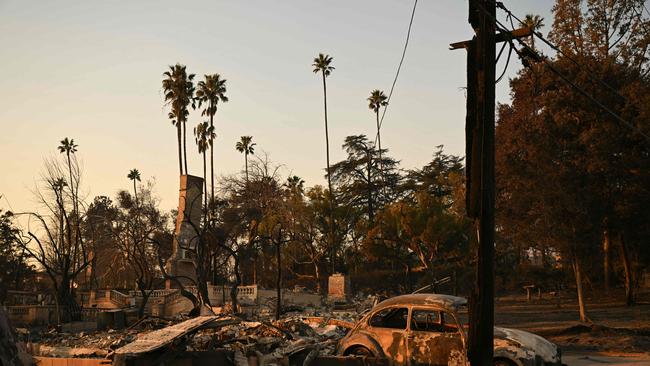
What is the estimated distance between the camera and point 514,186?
33438 millimetres

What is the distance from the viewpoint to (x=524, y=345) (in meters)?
10.2

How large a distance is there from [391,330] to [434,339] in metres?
0.93

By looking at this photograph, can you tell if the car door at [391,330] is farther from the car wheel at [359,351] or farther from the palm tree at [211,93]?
the palm tree at [211,93]

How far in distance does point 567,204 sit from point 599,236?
726 centimetres

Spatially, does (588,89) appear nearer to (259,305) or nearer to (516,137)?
(516,137)

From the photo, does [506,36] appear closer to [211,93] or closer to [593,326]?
[593,326]

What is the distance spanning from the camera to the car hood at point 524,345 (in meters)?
10.1


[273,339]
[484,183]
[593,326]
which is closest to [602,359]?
[593,326]

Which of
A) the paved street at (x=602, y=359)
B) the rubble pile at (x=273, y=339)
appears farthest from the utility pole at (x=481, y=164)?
the paved street at (x=602, y=359)

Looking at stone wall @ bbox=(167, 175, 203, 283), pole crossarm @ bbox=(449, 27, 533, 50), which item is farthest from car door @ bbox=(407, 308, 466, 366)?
stone wall @ bbox=(167, 175, 203, 283)

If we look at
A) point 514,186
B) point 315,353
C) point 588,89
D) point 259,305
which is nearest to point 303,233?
point 259,305

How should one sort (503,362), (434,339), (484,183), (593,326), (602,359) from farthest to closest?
(593,326) < (602,359) < (434,339) < (503,362) < (484,183)

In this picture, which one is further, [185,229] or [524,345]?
[185,229]

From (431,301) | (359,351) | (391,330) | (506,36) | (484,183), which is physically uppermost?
(506,36)
